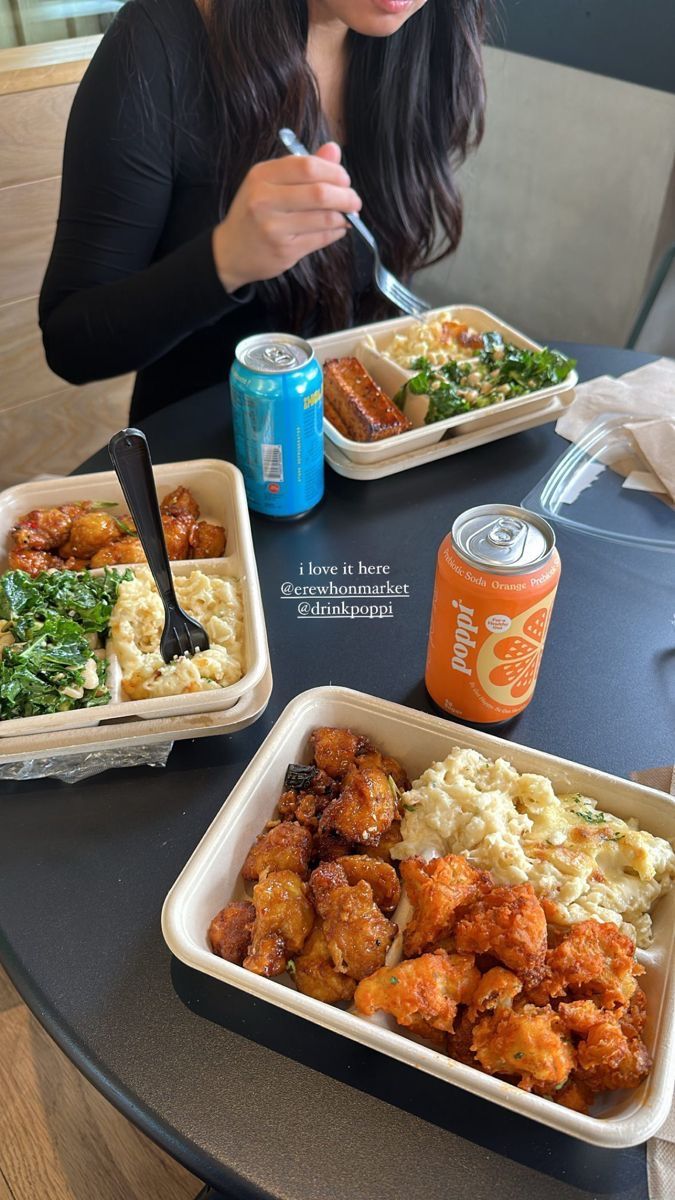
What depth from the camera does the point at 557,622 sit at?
53.5 inches

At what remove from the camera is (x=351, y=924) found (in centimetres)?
86

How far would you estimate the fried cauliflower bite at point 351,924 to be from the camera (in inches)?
33.3

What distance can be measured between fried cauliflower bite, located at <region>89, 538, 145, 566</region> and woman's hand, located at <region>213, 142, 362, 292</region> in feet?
A: 1.87

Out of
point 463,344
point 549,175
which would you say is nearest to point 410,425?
point 463,344

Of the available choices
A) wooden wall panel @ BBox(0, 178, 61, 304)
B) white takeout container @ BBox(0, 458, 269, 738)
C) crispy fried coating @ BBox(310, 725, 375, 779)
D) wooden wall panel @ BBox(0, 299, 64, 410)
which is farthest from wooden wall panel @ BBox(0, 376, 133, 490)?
crispy fried coating @ BBox(310, 725, 375, 779)

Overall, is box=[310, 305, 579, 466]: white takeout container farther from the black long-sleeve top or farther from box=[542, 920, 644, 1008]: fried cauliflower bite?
box=[542, 920, 644, 1008]: fried cauliflower bite

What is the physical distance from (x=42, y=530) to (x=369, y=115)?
1278 millimetres

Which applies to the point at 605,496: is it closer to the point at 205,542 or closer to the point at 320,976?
the point at 205,542

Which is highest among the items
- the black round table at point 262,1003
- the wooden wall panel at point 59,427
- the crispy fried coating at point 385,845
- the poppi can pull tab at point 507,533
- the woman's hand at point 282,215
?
the woman's hand at point 282,215

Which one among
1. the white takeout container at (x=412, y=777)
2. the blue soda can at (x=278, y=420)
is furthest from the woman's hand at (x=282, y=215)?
the white takeout container at (x=412, y=777)

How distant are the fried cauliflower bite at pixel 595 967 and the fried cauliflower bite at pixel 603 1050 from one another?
17 mm

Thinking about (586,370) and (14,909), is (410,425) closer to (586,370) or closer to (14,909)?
(586,370)

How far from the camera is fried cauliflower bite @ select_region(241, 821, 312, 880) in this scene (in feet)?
3.08

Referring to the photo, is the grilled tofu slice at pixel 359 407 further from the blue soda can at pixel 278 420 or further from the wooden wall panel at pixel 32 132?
the wooden wall panel at pixel 32 132
